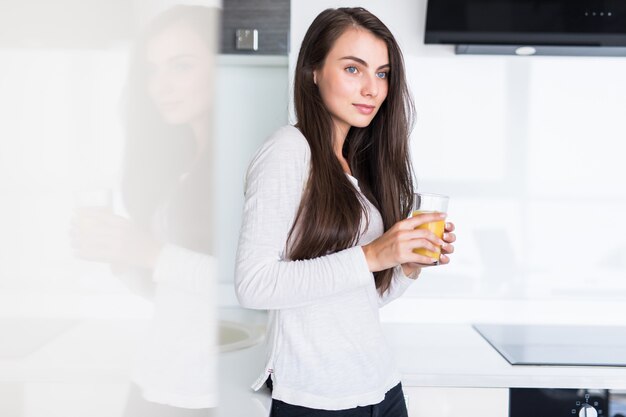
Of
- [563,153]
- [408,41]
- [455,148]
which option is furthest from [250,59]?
[563,153]

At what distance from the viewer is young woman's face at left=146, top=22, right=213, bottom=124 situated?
4.8 inches

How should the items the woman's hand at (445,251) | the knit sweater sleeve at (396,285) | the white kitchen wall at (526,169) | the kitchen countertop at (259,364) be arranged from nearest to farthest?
the kitchen countertop at (259,364)
the woman's hand at (445,251)
the knit sweater sleeve at (396,285)
the white kitchen wall at (526,169)

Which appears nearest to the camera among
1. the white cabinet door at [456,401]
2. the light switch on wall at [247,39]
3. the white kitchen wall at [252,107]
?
the white cabinet door at [456,401]

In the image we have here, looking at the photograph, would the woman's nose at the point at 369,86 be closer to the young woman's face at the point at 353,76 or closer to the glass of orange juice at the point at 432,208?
the young woman's face at the point at 353,76

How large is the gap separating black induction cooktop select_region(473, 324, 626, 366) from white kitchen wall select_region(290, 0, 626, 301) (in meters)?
0.13

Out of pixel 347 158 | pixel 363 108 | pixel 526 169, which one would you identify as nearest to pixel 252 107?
pixel 347 158

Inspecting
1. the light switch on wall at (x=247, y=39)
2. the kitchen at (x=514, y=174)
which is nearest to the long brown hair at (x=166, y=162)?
the light switch on wall at (x=247, y=39)

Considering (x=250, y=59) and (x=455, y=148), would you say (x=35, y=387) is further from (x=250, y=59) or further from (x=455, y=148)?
(x=455, y=148)

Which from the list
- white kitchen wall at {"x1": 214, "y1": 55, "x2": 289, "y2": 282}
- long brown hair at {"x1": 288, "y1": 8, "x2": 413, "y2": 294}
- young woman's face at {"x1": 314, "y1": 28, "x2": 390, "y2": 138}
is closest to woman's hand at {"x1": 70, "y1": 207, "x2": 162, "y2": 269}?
long brown hair at {"x1": 288, "y1": 8, "x2": 413, "y2": 294}

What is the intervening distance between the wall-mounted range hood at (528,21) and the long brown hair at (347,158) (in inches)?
20.3

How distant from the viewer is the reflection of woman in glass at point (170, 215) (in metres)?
0.11

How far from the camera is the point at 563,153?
80.3 inches

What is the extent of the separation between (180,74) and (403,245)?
0.97m

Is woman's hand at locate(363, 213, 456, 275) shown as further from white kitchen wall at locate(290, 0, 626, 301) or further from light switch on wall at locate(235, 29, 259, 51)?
white kitchen wall at locate(290, 0, 626, 301)
